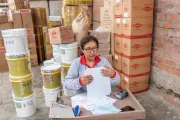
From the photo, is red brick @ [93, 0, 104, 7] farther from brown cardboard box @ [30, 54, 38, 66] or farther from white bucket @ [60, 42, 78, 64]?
brown cardboard box @ [30, 54, 38, 66]

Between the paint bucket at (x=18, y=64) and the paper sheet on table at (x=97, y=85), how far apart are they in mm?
1013

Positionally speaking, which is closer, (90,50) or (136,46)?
(90,50)

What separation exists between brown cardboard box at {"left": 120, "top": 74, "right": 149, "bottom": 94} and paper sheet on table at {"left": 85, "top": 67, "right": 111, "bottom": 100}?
124 cm

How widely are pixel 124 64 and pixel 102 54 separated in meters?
0.43

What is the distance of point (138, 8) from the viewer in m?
2.39

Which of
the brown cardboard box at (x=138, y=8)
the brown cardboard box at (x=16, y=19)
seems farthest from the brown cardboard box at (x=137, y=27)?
the brown cardboard box at (x=16, y=19)

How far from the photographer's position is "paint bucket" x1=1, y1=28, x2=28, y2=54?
1.98 meters

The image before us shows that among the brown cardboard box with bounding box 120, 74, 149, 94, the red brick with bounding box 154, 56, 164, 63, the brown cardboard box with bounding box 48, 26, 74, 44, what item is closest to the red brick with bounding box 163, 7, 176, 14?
the red brick with bounding box 154, 56, 164, 63

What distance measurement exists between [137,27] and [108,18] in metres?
0.70

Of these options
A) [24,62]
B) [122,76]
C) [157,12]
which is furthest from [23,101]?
[157,12]

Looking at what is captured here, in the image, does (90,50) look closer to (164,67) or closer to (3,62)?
(164,67)

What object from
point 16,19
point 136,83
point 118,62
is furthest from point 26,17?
point 136,83

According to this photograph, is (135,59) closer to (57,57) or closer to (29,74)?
(57,57)

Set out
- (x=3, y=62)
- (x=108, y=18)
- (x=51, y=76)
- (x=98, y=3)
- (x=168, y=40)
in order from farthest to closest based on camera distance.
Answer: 1. (x=3, y=62)
2. (x=98, y=3)
3. (x=108, y=18)
4. (x=168, y=40)
5. (x=51, y=76)
